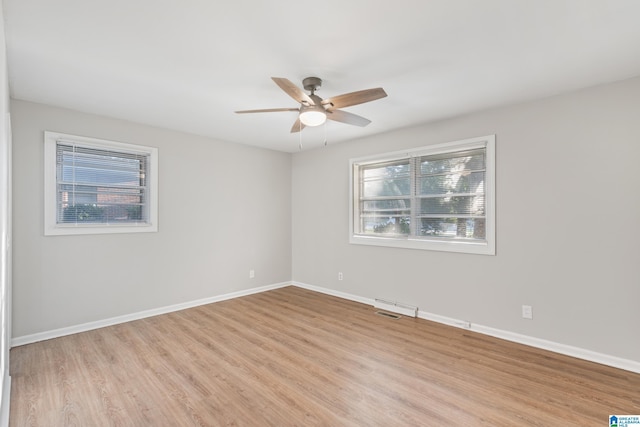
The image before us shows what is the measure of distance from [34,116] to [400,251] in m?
4.53

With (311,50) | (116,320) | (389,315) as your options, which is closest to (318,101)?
(311,50)

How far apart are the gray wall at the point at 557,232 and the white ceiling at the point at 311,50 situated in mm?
311

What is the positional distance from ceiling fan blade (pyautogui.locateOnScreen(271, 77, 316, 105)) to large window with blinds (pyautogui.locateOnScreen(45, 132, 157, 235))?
2631 mm

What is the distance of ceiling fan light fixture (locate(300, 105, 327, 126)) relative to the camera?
2.64 meters

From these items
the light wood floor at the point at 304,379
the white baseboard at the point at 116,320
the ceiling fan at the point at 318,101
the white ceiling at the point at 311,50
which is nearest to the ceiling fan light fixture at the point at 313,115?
the ceiling fan at the point at 318,101

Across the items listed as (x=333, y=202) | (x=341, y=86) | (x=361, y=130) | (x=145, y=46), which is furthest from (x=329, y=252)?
(x=145, y=46)

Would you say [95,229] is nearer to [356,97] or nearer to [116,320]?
[116,320]

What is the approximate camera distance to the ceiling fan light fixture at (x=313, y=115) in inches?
104

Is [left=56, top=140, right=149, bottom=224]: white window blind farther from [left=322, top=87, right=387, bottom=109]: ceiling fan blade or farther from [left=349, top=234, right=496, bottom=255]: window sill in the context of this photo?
[left=349, top=234, right=496, bottom=255]: window sill

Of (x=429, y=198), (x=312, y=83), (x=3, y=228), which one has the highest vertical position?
(x=312, y=83)

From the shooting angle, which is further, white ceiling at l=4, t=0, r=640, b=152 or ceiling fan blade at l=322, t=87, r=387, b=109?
ceiling fan blade at l=322, t=87, r=387, b=109

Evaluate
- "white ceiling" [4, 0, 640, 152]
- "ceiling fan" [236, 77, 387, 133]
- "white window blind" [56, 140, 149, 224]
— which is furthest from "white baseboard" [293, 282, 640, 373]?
"white window blind" [56, 140, 149, 224]

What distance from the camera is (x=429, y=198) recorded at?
13.5 feet

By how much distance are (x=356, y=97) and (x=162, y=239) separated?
10.7 ft
